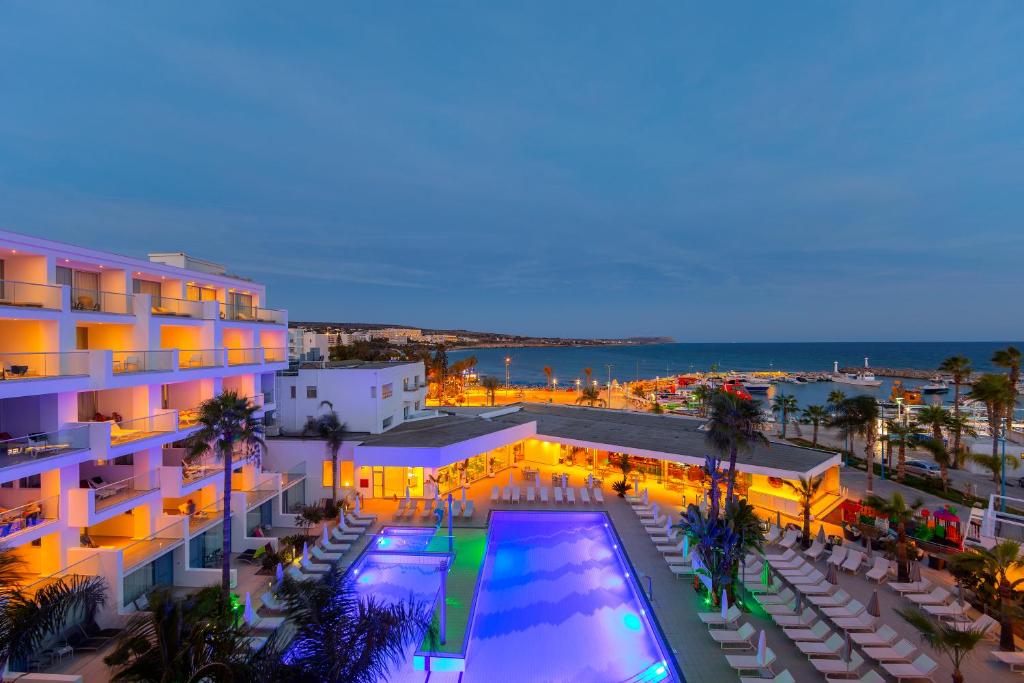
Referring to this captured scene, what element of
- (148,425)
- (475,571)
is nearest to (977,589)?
(475,571)

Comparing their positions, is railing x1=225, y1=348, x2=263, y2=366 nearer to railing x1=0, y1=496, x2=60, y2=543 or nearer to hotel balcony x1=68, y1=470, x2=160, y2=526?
hotel balcony x1=68, y1=470, x2=160, y2=526

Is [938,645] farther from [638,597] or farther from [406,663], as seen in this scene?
[406,663]

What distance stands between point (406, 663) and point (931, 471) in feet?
104

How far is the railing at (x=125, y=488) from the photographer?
14.9 metres

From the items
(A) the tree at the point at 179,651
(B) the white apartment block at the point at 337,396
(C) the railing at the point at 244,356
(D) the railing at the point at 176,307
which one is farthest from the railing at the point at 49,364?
(B) the white apartment block at the point at 337,396

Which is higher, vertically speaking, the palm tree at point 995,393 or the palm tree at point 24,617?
the palm tree at point 995,393

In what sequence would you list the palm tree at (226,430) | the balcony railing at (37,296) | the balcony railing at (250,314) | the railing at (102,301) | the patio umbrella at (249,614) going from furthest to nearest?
1. the balcony railing at (250,314)
2. the railing at (102,301)
3. the palm tree at (226,430)
4. the balcony railing at (37,296)
5. the patio umbrella at (249,614)

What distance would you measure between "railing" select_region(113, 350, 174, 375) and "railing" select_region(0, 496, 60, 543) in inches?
157

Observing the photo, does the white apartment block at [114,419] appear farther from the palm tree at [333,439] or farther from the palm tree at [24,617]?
the palm tree at [24,617]

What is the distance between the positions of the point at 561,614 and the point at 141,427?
14.3 metres

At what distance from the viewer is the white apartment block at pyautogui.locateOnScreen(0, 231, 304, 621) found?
44.3 ft

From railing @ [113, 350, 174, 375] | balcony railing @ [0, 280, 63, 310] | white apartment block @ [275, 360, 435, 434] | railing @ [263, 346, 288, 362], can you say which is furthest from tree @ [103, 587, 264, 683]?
white apartment block @ [275, 360, 435, 434]

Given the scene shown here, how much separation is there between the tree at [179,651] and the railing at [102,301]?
13.0 meters

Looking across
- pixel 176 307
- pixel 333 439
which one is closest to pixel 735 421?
pixel 333 439
